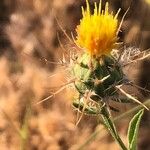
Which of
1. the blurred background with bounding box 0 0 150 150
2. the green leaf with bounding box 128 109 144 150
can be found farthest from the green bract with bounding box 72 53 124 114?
the blurred background with bounding box 0 0 150 150

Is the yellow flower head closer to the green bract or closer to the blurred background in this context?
the green bract

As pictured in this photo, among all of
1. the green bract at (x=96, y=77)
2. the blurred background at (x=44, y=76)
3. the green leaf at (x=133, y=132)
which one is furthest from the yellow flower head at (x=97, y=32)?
the blurred background at (x=44, y=76)

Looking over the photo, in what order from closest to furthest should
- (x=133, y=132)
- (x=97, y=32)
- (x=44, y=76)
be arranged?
1. (x=97, y=32)
2. (x=133, y=132)
3. (x=44, y=76)

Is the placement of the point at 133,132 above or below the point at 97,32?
below

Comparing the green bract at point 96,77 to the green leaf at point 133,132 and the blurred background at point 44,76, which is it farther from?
the blurred background at point 44,76

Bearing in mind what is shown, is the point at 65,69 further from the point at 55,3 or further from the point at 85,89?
the point at 55,3

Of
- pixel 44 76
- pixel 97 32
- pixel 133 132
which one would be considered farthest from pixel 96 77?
pixel 44 76

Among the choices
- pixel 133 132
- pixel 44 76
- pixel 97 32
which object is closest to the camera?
pixel 97 32

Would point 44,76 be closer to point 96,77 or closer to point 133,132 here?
point 133,132
